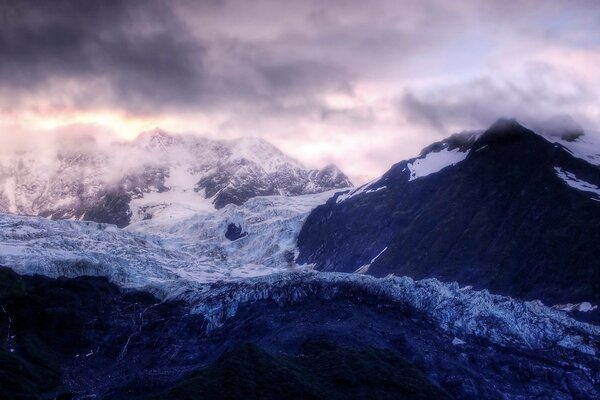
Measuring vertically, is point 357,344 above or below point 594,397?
above

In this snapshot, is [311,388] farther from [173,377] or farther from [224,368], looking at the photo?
[173,377]

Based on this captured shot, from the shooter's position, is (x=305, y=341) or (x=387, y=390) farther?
(x=305, y=341)

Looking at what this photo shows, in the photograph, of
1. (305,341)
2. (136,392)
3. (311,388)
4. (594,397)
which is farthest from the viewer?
(305,341)

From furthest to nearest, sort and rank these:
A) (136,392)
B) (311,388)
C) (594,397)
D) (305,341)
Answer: (305,341), (136,392), (594,397), (311,388)

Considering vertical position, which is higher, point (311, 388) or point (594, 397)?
point (311, 388)

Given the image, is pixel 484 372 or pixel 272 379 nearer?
pixel 272 379

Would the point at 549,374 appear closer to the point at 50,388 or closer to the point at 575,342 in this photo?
the point at 575,342

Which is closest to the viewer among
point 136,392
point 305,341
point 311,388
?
point 311,388

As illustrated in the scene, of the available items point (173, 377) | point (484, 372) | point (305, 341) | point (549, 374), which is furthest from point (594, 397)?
point (173, 377)

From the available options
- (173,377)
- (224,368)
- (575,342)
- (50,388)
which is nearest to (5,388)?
(50,388)
